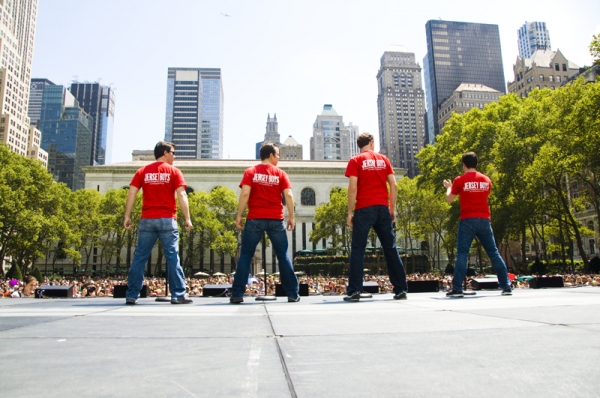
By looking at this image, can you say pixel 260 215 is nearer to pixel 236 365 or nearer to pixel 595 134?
pixel 236 365

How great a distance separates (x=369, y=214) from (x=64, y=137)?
200000 millimetres

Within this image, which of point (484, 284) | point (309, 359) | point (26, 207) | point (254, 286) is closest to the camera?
point (309, 359)

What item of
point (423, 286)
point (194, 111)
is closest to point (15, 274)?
point (423, 286)

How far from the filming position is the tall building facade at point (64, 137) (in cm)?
16525

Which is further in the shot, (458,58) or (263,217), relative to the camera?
(458,58)

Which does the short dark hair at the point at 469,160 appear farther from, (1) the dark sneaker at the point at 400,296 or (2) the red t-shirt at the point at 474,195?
(1) the dark sneaker at the point at 400,296

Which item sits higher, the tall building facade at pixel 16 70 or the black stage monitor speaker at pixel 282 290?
the tall building facade at pixel 16 70

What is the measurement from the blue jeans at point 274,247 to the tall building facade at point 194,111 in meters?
174

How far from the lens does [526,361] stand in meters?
1.68

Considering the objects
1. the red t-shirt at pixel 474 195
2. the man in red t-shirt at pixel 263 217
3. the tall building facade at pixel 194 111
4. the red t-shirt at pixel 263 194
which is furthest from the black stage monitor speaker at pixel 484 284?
the tall building facade at pixel 194 111

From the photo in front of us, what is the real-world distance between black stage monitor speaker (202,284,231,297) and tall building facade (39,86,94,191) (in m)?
176

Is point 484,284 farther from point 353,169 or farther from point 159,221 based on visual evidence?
point 159,221

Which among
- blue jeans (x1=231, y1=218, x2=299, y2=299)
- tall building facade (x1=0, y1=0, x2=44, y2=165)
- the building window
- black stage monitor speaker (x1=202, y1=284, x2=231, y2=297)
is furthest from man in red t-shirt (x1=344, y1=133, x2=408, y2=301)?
tall building facade (x1=0, y1=0, x2=44, y2=165)

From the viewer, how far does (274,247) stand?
5887mm
